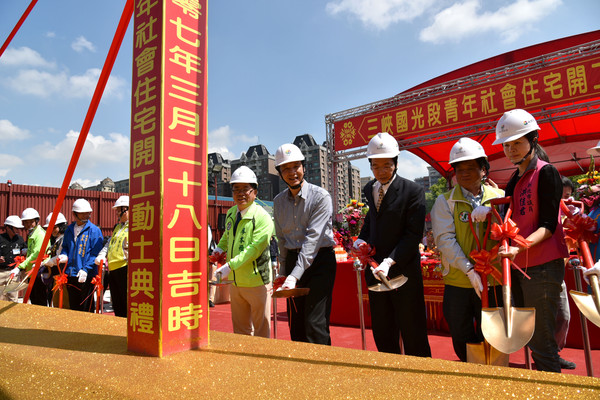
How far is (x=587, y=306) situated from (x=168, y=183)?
153 centimetres

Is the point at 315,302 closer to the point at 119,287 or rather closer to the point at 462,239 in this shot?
the point at 462,239

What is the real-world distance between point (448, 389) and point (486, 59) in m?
13.3

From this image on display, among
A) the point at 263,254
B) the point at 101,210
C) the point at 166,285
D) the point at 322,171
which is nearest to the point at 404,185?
the point at 263,254

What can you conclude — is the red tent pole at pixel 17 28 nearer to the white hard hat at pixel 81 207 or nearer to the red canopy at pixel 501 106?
the white hard hat at pixel 81 207

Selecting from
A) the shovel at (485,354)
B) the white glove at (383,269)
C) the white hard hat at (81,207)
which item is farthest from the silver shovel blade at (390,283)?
the white hard hat at (81,207)

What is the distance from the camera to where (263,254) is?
10.3 feet

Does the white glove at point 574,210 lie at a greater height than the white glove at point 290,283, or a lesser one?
greater

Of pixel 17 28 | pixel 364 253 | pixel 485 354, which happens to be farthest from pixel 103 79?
pixel 485 354

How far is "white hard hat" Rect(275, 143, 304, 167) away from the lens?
270 centimetres

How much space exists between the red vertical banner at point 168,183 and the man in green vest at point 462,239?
150cm

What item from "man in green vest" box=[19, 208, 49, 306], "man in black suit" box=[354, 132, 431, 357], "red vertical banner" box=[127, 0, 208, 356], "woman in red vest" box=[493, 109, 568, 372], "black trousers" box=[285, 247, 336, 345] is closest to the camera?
"red vertical banner" box=[127, 0, 208, 356]

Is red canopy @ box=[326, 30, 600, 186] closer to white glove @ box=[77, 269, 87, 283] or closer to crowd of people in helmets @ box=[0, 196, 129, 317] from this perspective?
crowd of people in helmets @ box=[0, 196, 129, 317]

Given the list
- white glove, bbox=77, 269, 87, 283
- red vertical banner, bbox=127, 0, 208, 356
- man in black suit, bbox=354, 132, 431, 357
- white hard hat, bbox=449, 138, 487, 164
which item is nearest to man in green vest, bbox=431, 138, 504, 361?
white hard hat, bbox=449, 138, 487, 164

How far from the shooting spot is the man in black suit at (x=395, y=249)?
7.58ft
